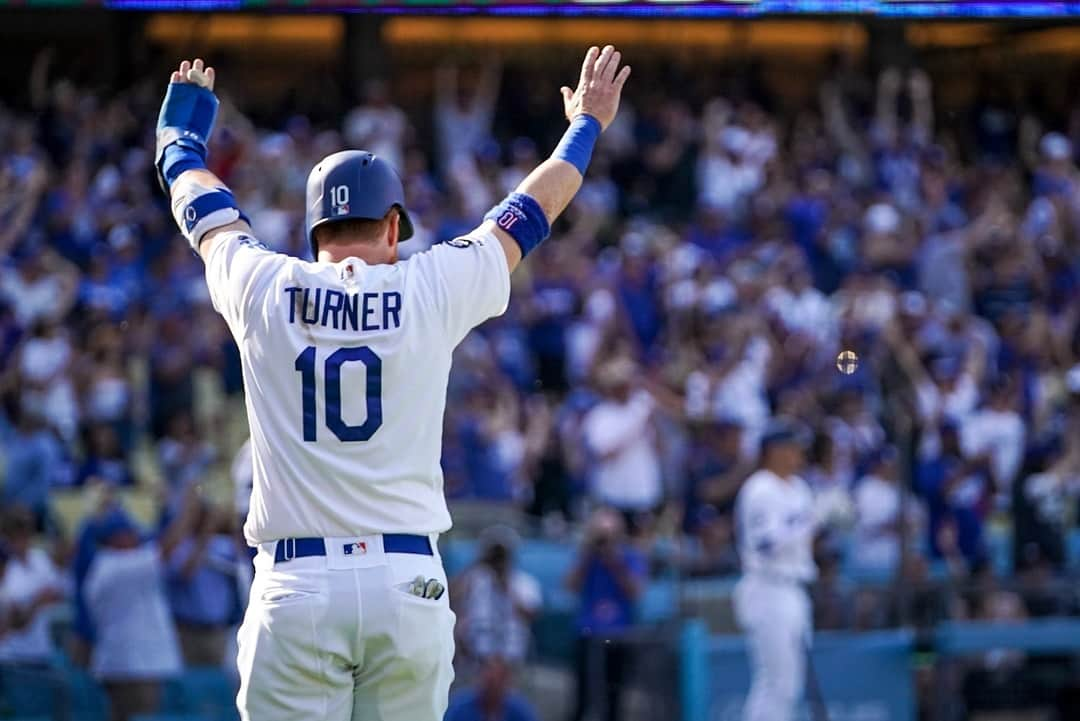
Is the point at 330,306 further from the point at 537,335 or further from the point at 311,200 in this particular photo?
the point at 537,335

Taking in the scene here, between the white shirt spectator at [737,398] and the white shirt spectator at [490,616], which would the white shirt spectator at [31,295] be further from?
the white shirt spectator at [737,398]

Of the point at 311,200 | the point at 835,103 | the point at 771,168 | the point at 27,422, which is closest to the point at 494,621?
the point at 27,422

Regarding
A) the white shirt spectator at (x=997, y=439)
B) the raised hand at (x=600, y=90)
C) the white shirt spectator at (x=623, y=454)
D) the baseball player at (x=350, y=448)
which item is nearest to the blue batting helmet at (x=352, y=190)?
the baseball player at (x=350, y=448)

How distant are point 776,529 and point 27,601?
3927 millimetres

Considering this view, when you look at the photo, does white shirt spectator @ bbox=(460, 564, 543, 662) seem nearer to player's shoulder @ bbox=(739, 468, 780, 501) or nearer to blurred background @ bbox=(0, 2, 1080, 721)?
blurred background @ bbox=(0, 2, 1080, 721)

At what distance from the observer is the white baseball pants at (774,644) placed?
376 inches

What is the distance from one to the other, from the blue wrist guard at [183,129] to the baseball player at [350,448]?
406 mm

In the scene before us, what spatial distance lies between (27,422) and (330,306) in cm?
749

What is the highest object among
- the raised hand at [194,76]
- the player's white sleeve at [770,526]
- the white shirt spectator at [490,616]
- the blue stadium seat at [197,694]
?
the raised hand at [194,76]

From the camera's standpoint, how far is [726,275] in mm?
14094

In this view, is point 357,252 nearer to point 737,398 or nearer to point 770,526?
point 770,526

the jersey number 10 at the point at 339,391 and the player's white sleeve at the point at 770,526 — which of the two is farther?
the player's white sleeve at the point at 770,526

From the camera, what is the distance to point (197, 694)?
9000 mm

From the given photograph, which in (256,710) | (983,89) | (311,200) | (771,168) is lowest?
(256,710)
